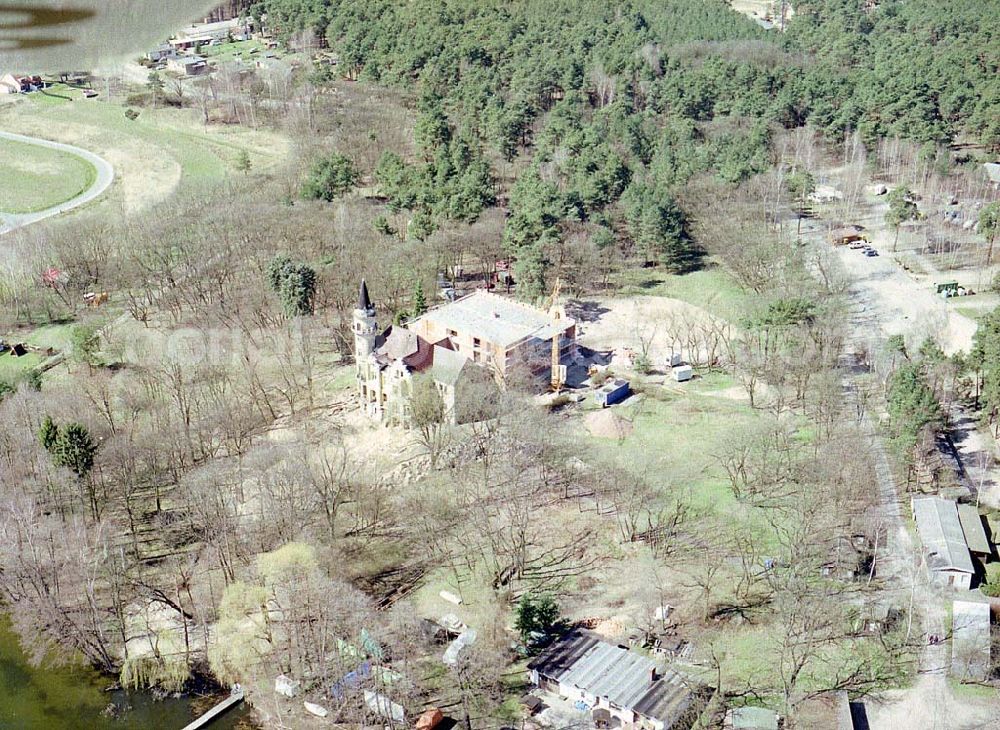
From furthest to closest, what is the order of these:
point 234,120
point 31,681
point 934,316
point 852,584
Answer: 1. point 234,120
2. point 934,316
3. point 852,584
4. point 31,681

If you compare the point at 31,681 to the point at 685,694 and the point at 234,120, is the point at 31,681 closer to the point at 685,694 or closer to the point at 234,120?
the point at 685,694

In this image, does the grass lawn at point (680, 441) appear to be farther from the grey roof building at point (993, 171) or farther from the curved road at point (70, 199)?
the curved road at point (70, 199)

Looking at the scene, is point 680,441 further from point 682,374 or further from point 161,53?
point 161,53

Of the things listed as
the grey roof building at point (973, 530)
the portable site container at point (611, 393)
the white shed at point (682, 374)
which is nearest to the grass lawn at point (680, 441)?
the portable site container at point (611, 393)

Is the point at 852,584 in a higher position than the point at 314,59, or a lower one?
lower

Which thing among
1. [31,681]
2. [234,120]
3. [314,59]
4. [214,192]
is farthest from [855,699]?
[314,59]

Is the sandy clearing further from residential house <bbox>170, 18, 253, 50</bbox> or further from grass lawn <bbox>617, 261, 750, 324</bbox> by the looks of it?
residential house <bbox>170, 18, 253, 50</bbox>
